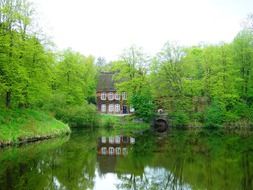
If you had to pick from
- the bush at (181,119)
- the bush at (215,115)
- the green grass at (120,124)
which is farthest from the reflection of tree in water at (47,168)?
the bush at (215,115)

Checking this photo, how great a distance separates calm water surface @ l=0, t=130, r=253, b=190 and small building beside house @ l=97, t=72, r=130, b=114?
143 feet

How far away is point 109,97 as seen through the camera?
7262 cm

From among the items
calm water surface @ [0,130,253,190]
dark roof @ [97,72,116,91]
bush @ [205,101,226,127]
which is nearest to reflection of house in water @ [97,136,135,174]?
calm water surface @ [0,130,253,190]

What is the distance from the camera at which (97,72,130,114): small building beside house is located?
72125mm

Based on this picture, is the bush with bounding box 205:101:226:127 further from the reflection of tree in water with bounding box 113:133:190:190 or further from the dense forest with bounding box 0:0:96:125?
the reflection of tree in water with bounding box 113:133:190:190

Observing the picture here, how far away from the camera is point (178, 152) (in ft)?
85.8

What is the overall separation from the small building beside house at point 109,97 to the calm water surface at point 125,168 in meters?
43.6

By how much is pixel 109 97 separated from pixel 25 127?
131 ft

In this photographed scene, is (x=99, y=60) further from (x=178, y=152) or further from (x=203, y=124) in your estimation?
(x=178, y=152)

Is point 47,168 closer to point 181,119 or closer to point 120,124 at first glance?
point 120,124

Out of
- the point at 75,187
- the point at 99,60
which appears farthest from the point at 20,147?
the point at 99,60

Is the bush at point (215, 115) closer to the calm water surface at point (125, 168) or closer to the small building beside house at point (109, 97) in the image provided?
the small building beside house at point (109, 97)

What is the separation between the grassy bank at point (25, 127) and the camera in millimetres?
29844

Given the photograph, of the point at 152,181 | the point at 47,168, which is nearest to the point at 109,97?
the point at 47,168
